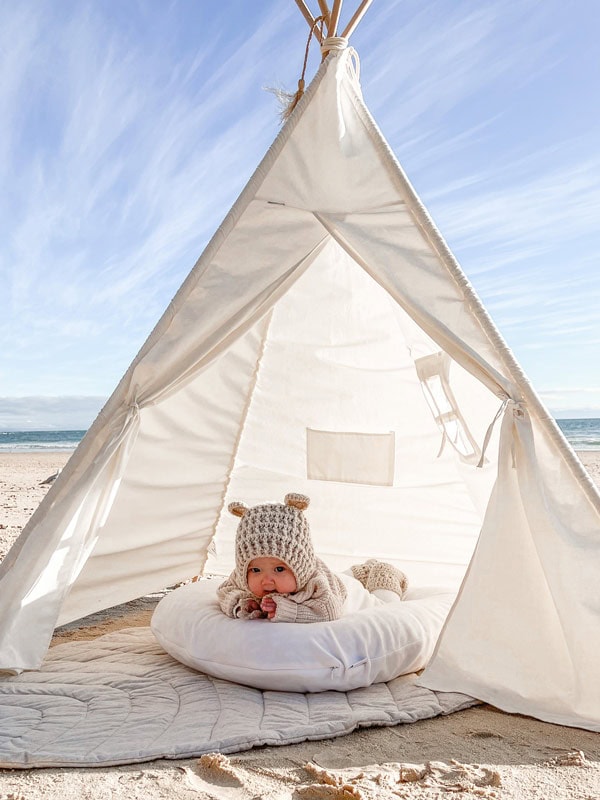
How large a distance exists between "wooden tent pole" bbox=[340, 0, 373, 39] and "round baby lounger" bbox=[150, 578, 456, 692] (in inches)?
94.1

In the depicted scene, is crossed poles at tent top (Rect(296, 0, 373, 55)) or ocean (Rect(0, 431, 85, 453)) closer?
crossed poles at tent top (Rect(296, 0, 373, 55))

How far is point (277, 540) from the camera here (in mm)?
2943

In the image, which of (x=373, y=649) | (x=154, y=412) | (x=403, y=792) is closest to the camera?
(x=403, y=792)

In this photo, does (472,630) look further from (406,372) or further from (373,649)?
(406,372)

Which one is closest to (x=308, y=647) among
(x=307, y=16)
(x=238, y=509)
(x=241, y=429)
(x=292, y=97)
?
(x=238, y=509)

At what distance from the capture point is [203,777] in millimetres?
2074

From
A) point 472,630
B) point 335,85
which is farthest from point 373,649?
point 335,85

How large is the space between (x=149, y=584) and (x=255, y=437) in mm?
1021

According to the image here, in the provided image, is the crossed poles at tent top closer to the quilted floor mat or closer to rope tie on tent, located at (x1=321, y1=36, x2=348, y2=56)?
rope tie on tent, located at (x1=321, y1=36, x2=348, y2=56)

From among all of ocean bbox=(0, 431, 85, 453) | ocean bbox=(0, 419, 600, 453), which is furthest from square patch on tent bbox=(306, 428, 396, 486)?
ocean bbox=(0, 431, 85, 453)

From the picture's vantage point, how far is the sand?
1.98 meters

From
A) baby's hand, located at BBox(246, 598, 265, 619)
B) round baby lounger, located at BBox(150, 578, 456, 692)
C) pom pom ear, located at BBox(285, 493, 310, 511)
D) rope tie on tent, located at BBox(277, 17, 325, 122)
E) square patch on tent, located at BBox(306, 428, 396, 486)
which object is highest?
rope tie on tent, located at BBox(277, 17, 325, 122)

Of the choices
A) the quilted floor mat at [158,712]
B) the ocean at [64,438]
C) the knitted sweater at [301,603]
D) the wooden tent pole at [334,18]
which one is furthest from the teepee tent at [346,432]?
the ocean at [64,438]

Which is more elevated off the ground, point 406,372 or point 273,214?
point 273,214
